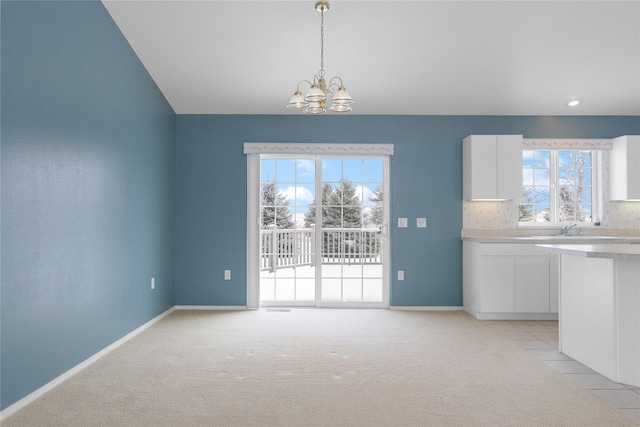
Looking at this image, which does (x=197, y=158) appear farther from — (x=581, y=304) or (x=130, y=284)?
(x=581, y=304)

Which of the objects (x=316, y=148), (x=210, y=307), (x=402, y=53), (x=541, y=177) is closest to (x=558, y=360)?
(x=541, y=177)

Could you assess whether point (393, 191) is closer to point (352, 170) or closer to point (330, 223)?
point (352, 170)

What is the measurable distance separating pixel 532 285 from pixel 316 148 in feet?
9.42

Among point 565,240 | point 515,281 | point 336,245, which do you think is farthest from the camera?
point 336,245

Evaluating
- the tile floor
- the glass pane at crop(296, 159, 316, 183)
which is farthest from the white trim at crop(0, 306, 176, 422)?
the tile floor

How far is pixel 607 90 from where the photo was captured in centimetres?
472

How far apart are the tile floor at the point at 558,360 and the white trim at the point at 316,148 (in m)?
2.28

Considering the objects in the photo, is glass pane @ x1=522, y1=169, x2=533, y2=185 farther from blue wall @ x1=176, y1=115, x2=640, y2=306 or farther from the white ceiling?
the white ceiling

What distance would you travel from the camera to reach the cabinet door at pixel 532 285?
4703mm

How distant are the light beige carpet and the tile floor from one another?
0.10 meters

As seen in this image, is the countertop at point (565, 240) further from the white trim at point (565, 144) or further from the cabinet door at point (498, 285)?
the white trim at point (565, 144)

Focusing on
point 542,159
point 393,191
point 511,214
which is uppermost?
point 542,159

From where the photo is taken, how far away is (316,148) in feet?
17.2

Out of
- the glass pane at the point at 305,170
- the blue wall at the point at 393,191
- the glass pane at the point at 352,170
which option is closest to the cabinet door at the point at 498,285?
the blue wall at the point at 393,191
